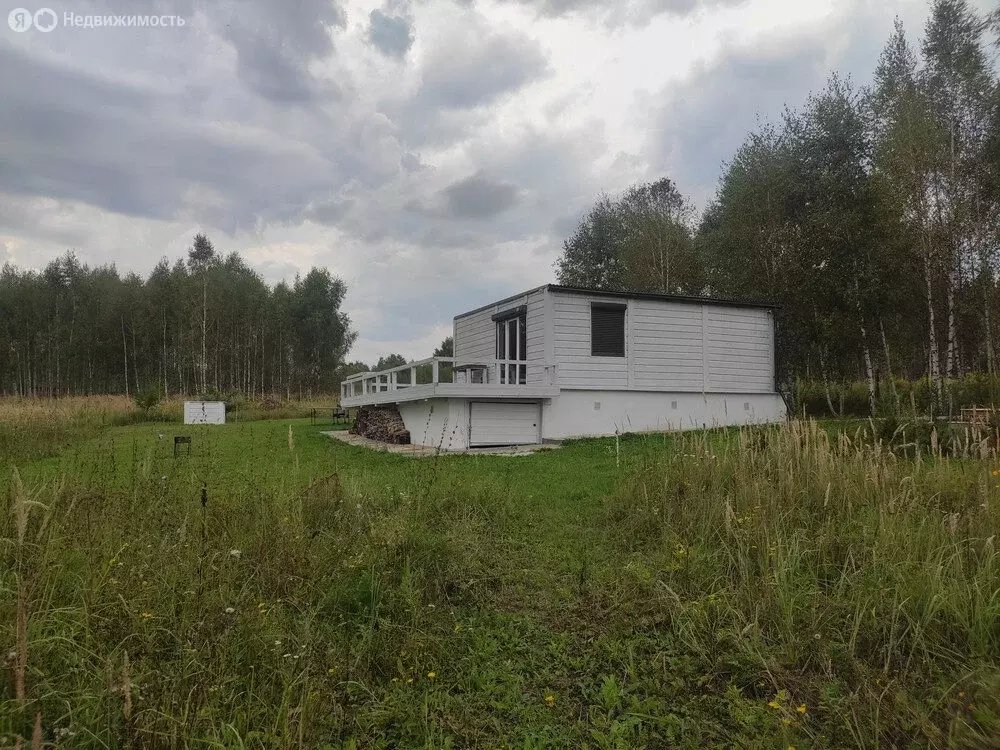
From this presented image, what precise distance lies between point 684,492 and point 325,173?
9.26m

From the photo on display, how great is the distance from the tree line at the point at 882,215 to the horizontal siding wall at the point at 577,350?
5601mm

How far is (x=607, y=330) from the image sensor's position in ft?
46.8

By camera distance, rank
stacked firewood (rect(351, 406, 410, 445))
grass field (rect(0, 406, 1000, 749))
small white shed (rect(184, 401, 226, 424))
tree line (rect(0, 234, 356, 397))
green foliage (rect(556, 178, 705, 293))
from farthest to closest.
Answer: tree line (rect(0, 234, 356, 397)), green foliage (rect(556, 178, 705, 293)), small white shed (rect(184, 401, 226, 424)), stacked firewood (rect(351, 406, 410, 445)), grass field (rect(0, 406, 1000, 749))

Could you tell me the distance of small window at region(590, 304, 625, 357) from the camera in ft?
46.3

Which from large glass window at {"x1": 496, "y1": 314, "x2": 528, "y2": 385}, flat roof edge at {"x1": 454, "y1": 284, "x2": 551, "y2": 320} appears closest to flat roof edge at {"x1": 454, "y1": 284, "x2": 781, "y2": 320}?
flat roof edge at {"x1": 454, "y1": 284, "x2": 551, "y2": 320}

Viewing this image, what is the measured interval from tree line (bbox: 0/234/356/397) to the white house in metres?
26.4

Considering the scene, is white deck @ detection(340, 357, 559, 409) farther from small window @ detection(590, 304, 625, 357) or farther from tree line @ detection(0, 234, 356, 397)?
tree line @ detection(0, 234, 356, 397)

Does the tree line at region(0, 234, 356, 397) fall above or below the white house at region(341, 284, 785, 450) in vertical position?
above

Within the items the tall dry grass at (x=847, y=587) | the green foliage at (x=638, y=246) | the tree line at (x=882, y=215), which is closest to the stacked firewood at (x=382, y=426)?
the tall dry grass at (x=847, y=587)

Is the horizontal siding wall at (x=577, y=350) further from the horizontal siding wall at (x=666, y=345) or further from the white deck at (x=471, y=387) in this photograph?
the horizontal siding wall at (x=666, y=345)

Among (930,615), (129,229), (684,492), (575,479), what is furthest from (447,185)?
(930,615)

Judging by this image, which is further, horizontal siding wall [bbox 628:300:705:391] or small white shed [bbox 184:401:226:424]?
small white shed [bbox 184:401:226:424]

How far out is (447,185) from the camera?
1527cm

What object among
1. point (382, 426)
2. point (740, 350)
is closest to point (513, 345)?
point (382, 426)
